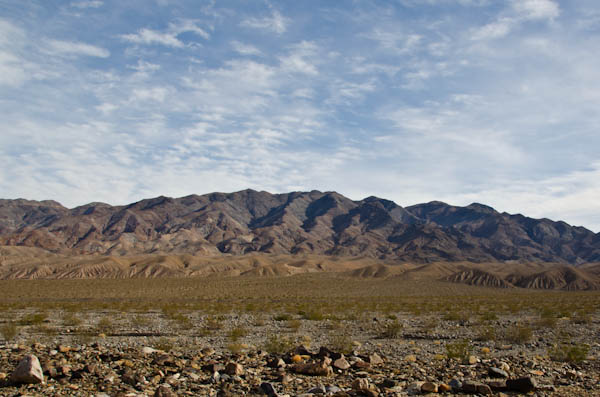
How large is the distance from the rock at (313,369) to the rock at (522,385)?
4190mm

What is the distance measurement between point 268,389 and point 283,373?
1.71 metres

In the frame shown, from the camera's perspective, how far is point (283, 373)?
38.1ft

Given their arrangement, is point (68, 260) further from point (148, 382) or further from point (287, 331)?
point (148, 382)

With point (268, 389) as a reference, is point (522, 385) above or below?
above

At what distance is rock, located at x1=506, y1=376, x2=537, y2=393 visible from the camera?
1021 cm

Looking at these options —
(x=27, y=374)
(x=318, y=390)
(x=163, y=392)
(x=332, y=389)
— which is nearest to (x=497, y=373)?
(x=332, y=389)

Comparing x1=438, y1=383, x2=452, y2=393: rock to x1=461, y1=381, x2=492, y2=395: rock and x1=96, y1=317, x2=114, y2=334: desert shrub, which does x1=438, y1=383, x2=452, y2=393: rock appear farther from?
x1=96, y1=317, x2=114, y2=334: desert shrub

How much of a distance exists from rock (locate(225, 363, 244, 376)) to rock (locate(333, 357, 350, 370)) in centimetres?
246

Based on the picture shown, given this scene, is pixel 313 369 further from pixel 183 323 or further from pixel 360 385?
pixel 183 323

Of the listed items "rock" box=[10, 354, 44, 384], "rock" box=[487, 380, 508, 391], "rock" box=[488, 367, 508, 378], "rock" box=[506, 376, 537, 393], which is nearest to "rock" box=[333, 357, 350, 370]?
"rock" box=[487, 380, 508, 391]

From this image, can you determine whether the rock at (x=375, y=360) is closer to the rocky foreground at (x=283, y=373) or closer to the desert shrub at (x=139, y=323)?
the rocky foreground at (x=283, y=373)

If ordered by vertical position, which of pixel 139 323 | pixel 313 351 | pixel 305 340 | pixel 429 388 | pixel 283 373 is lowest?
pixel 139 323

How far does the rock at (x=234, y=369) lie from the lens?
11367mm

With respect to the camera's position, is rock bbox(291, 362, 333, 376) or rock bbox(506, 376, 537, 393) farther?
rock bbox(291, 362, 333, 376)
